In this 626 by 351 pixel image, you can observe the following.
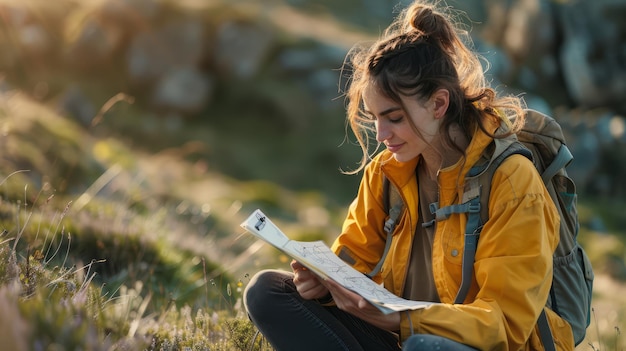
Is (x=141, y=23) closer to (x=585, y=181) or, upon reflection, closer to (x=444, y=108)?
(x=585, y=181)

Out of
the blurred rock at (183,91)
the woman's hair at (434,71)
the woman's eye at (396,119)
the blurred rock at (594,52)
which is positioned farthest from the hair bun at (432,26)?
the blurred rock at (594,52)

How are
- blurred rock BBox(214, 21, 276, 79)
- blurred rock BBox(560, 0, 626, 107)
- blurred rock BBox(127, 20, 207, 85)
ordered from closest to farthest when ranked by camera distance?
blurred rock BBox(127, 20, 207, 85) < blurred rock BBox(214, 21, 276, 79) < blurred rock BBox(560, 0, 626, 107)

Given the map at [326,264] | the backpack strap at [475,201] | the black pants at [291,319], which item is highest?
the backpack strap at [475,201]

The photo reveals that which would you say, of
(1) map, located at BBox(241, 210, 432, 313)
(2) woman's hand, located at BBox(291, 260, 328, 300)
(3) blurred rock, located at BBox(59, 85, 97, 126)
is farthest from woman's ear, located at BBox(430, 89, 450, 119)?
(3) blurred rock, located at BBox(59, 85, 97, 126)

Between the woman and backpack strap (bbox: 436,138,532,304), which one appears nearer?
the woman

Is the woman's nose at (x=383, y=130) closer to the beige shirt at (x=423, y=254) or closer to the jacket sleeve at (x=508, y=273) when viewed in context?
the beige shirt at (x=423, y=254)

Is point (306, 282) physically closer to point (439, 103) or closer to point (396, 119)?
point (396, 119)

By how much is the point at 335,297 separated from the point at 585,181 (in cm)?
2527

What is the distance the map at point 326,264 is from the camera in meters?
3.09

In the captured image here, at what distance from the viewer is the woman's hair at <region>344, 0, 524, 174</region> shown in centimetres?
347

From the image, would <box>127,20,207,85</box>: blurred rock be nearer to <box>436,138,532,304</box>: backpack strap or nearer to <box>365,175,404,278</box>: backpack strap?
<box>365,175,404,278</box>: backpack strap

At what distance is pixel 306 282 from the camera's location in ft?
11.7

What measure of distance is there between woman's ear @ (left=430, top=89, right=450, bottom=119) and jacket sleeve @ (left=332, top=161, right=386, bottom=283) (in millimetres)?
457

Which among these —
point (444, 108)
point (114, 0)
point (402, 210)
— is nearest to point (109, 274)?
point (402, 210)
